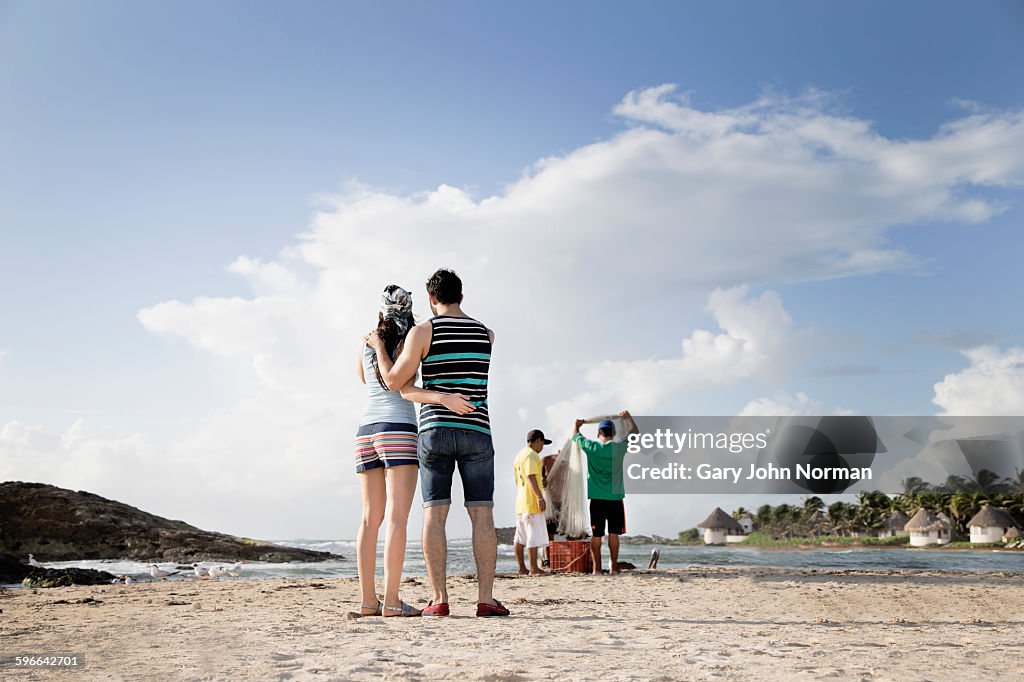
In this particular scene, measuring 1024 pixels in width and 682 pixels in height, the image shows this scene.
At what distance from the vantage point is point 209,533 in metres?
22.3

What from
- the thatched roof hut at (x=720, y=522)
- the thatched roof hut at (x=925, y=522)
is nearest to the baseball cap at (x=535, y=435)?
the thatched roof hut at (x=720, y=522)

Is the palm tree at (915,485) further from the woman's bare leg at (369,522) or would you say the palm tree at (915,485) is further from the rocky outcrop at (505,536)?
the woman's bare leg at (369,522)

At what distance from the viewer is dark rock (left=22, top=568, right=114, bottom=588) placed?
10.3 m

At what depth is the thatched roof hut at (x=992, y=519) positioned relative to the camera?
32.0 metres

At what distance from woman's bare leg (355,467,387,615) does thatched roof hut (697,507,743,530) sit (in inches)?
1172

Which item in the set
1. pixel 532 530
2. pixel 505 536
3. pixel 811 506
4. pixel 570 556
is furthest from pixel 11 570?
pixel 811 506

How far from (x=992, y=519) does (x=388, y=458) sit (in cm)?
3361

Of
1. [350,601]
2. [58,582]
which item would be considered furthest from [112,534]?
[350,601]

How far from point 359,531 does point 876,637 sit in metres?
3.24

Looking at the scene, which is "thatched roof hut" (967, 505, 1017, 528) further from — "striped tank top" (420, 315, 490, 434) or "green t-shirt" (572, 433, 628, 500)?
"striped tank top" (420, 315, 490, 434)

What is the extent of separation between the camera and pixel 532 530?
10.6 m

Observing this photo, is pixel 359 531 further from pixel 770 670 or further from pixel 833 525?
pixel 833 525

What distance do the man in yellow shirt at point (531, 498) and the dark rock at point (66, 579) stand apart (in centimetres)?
538

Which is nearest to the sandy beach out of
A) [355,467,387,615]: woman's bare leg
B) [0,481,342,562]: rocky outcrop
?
[355,467,387,615]: woman's bare leg
